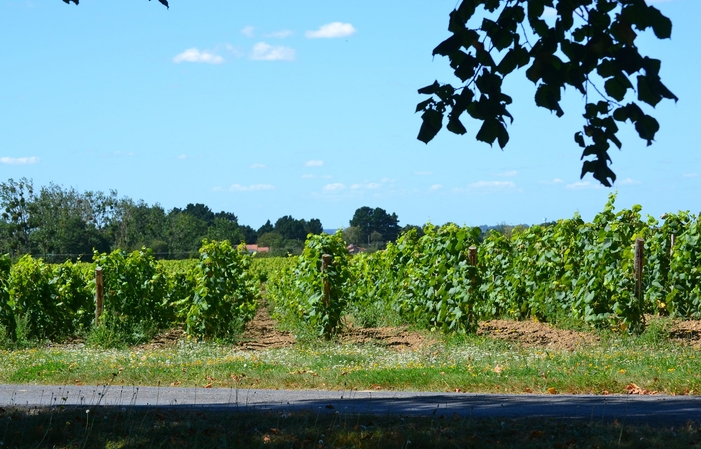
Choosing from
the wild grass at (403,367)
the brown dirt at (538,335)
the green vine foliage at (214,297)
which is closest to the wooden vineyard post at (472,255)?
the brown dirt at (538,335)

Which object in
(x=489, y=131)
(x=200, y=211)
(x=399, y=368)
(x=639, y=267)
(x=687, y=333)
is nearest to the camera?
(x=489, y=131)

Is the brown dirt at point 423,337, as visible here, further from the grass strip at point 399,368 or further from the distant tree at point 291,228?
the distant tree at point 291,228

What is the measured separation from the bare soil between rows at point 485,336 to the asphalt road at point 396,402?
4926 millimetres

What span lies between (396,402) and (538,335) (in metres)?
6.88

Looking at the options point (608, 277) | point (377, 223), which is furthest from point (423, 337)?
point (377, 223)

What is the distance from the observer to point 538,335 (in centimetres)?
1393

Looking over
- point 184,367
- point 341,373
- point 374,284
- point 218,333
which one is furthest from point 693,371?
point 374,284

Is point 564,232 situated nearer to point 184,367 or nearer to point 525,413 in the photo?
point 184,367

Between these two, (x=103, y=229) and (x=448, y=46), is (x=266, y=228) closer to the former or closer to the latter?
(x=103, y=229)

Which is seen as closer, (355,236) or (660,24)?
(660,24)

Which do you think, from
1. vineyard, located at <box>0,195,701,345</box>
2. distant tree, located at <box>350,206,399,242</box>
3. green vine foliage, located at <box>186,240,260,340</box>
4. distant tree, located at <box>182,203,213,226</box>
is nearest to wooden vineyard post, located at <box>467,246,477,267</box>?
vineyard, located at <box>0,195,701,345</box>

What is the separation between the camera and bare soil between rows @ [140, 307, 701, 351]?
13.2 meters

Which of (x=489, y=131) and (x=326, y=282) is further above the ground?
(x=489, y=131)

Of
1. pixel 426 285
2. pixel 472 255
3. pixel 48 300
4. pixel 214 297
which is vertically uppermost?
pixel 472 255
